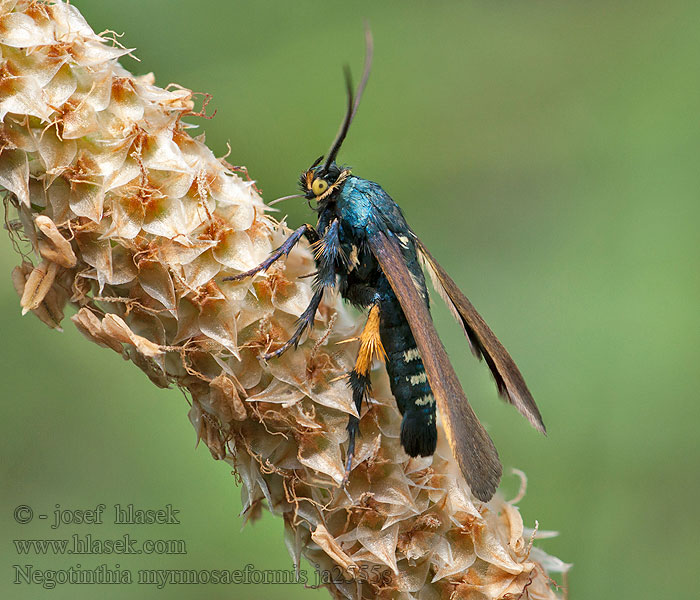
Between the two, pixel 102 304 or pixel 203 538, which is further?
pixel 203 538

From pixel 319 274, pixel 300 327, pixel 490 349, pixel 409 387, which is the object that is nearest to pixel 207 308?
pixel 300 327

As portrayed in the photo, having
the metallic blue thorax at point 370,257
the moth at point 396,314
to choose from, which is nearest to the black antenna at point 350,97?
the moth at point 396,314

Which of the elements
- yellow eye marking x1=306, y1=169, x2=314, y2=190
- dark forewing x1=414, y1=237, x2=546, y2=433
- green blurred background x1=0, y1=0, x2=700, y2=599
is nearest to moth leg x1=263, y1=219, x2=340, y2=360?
yellow eye marking x1=306, y1=169, x2=314, y2=190

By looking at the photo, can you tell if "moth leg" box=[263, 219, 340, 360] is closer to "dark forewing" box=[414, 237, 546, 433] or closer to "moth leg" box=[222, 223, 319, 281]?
"moth leg" box=[222, 223, 319, 281]

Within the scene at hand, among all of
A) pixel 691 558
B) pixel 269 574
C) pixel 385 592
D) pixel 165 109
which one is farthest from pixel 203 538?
pixel 691 558

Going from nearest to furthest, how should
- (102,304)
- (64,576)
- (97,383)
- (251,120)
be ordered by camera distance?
(102,304)
(64,576)
(97,383)
(251,120)

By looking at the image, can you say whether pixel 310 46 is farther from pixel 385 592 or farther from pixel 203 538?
pixel 385 592

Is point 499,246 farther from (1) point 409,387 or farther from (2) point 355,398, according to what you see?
(2) point 355,398

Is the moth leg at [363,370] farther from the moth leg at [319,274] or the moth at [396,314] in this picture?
the moth leg at [319,274]
